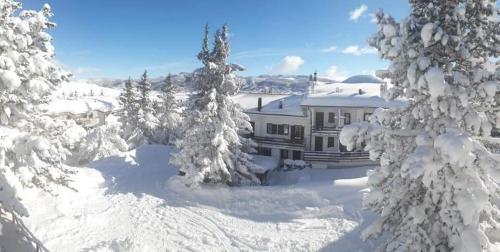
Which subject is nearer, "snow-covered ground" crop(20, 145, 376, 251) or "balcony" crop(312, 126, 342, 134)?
"snow-covered ground" crop(20, 145, 376, 251)

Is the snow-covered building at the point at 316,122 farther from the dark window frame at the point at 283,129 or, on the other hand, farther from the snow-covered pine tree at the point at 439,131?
the snow-covered pine tree at the point at 439,131

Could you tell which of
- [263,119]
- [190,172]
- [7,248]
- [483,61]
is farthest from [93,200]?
[483,61]

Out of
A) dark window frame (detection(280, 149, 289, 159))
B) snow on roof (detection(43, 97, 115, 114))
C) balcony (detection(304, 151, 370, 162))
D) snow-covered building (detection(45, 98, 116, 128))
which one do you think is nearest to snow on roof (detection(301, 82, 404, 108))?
balcony (detection(304, 151, 370, 162))

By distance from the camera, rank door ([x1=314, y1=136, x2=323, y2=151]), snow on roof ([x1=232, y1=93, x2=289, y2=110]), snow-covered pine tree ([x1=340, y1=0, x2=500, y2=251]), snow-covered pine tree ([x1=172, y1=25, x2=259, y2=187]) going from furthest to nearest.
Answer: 1. snow on roof ([x1=232, y1=93, x2=289, y2=110])
2. door ([x1=314, y1=136, x2=323, y2=151])
3. snow-covered pine tree ([x1=172, y1=25, x2=259, y2=187])
4. snow-covered pine tree ([x1=340, y1=0, x2=500, y2=251])

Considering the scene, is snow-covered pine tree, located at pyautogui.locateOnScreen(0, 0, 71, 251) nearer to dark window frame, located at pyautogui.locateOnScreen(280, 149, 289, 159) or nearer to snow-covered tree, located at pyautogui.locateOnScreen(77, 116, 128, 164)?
snow-covered tree, located at pyautogui.locateOnScreen(77, 116, 128, 164)

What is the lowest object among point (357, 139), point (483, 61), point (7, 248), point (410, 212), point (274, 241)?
point (274, 241)

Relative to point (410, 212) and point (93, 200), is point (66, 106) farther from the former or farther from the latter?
point (410, 212)

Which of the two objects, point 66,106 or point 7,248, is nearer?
point 7,248
